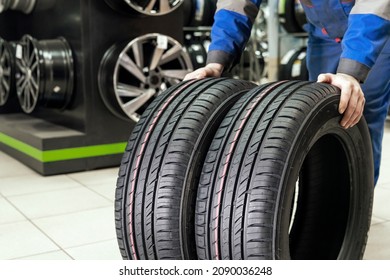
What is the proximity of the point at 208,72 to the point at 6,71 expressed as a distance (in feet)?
10.1

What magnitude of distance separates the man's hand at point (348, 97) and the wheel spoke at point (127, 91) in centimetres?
238

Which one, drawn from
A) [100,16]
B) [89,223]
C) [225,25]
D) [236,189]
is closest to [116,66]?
[100,16]

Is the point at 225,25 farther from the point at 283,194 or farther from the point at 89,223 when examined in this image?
the point at 89,223

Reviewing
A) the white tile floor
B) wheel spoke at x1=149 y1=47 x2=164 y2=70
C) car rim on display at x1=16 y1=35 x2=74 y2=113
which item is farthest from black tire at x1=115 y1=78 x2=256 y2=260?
car rim on display at x1=16 y1=35 x2=74 y2=113

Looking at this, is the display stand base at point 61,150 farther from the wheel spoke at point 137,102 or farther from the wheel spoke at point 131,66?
the wheel spoke at point 131,66

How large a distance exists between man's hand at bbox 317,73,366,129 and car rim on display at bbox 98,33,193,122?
7.70 ft

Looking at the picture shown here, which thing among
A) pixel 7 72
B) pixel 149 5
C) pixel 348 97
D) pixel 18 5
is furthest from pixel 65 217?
pixel 18 5

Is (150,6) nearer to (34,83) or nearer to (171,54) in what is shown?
(171,54)

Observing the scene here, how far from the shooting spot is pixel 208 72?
1952 mm

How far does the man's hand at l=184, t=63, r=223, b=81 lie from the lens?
193 centimetres

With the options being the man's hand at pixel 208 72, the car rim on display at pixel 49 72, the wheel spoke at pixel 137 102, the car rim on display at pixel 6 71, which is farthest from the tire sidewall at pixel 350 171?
the car rim on display at pixel 6 71

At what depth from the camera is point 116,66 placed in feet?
12.4

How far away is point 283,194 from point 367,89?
0.95 meters

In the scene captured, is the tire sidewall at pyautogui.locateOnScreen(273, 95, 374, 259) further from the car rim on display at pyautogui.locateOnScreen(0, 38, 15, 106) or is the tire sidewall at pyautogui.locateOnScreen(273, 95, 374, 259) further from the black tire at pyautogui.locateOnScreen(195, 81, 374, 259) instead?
the car rim on display at pyautogui.locateOnScreen(0, 38, 15, 106)
